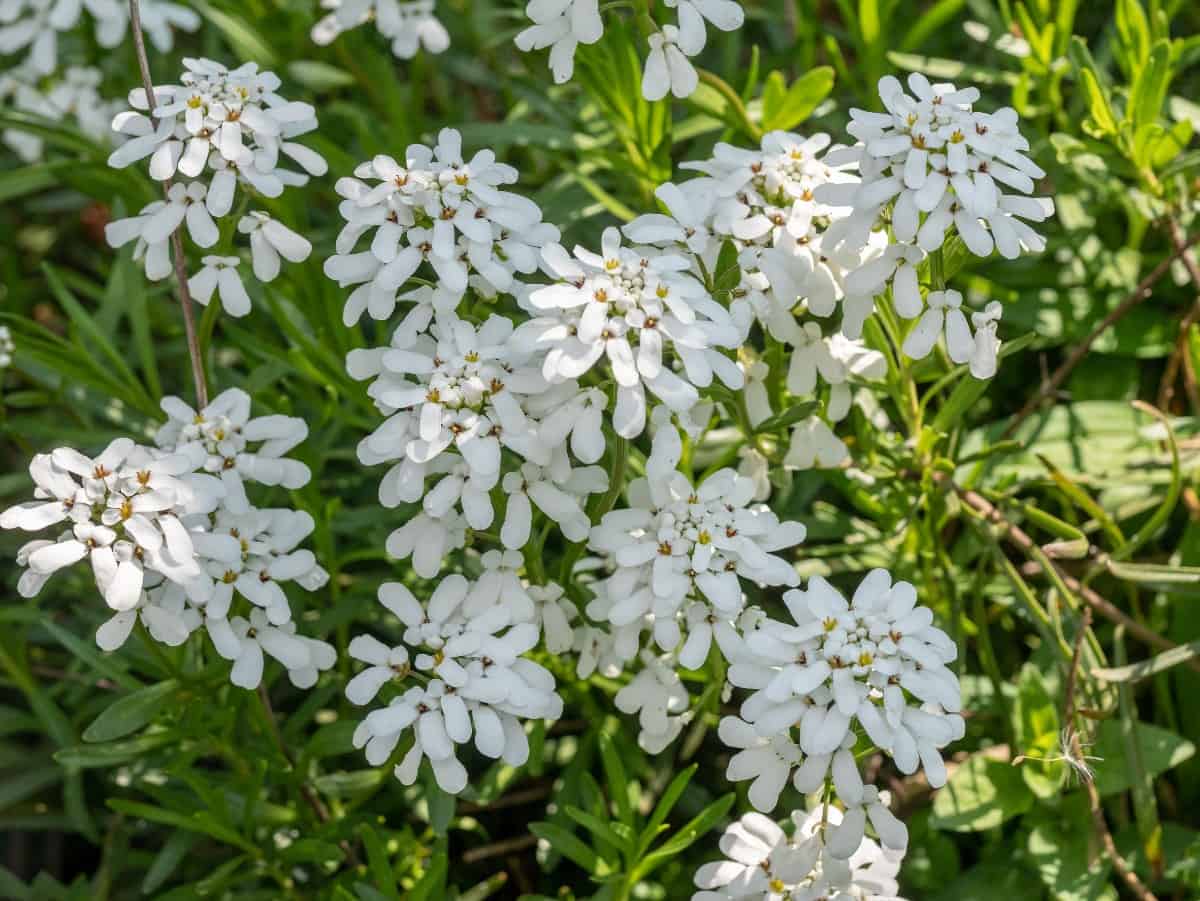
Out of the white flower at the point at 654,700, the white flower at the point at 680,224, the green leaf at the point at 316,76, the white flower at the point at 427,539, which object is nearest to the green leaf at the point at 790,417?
the white flower at the point at 680,224

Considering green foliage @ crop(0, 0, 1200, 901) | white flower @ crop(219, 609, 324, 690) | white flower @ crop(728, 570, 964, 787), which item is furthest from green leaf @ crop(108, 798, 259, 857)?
white flower @ crop(728, 570, 964, 787)

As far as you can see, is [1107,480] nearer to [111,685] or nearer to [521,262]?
[521,262]

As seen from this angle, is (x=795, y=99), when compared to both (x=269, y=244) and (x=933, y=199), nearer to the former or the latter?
(x=933, y=199)

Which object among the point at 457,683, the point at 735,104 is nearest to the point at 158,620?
the point at 457,683

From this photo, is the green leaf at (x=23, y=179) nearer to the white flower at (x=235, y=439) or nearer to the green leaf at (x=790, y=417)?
the white flower at (x=235, y=439)

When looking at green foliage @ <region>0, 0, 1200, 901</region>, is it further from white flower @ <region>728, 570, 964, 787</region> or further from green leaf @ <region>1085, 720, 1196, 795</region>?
white flower @ <region>728, 570, 964, 787</region>
